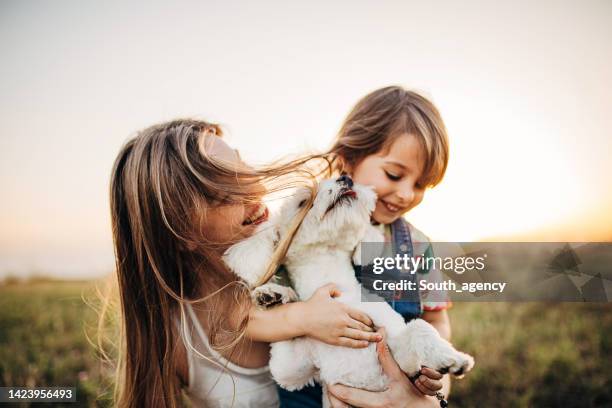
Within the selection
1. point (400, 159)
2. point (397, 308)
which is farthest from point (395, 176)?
point (397, 308)

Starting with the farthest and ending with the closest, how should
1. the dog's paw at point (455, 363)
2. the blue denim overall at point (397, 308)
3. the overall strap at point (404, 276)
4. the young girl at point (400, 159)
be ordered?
1. the young girl at point (400, 159)
2. the overall strap at point (404, 276)
3. the blue denim overall at point (397, 308)
4. the dog's paw at point (455, 363)

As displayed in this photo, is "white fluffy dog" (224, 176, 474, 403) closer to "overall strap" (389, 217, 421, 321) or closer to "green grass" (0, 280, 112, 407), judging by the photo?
"overall strap" (389, 217, 421, 321)

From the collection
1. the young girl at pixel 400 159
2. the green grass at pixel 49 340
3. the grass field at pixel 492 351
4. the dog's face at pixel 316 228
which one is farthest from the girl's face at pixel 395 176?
the green grass at pixel 49 340

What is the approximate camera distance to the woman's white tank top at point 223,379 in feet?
4.97

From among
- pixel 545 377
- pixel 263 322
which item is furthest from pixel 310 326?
pixel 545 377

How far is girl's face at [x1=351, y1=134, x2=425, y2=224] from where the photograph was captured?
1594 mm

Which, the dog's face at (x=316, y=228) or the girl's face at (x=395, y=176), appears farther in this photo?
the girl's face at (x=395, y=176)

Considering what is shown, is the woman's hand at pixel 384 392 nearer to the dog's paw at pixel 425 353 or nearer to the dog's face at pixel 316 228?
the dog's paw at pixel 425 353

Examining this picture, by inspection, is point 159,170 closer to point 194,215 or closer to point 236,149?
point 194,215

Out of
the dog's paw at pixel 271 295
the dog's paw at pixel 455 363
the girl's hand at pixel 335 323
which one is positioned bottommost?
the dog's paw at pixel 455 363

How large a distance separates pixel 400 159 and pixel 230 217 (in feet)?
2.18

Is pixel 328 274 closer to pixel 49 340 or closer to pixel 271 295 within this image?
pixel 271 295

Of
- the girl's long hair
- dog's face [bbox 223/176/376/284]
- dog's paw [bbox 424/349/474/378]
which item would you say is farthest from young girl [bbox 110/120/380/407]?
dog's paw [bbox 424/349/474/378]

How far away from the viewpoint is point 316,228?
1.24m
